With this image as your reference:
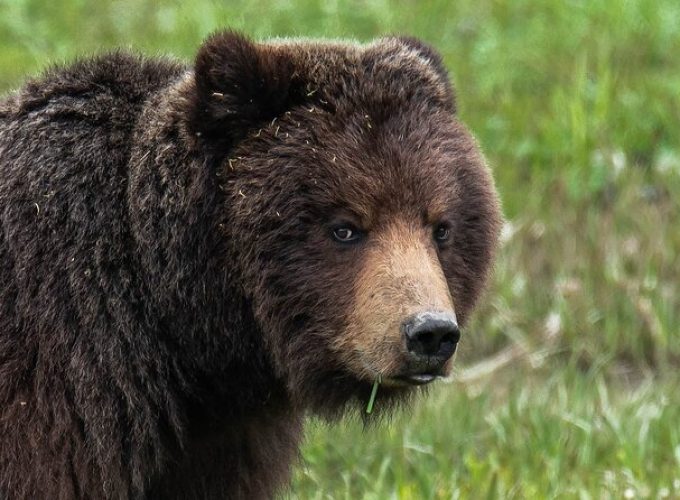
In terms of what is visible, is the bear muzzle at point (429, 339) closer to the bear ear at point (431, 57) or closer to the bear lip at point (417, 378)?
the bear lip at point (417, 378)

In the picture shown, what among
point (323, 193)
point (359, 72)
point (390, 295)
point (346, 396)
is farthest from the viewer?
point (346, 396)

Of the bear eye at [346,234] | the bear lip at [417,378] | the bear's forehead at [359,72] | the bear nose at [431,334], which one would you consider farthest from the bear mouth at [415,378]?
the bear's forehead at [359,72]

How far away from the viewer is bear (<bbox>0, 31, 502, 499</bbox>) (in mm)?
4906

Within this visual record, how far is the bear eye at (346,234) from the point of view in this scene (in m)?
5.02

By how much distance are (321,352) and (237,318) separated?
0.35 m

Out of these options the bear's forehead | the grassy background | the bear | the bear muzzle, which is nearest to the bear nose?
the bear muzzle

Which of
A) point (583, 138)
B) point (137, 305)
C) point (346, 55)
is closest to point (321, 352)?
point (137, 305)

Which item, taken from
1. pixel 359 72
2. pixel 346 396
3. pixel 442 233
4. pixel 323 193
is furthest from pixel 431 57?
pixel 346 396

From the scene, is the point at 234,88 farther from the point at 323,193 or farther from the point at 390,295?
the point at 390,295

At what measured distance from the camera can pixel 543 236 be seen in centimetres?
934

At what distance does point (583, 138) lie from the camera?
966 cm

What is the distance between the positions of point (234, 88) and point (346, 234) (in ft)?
2.26

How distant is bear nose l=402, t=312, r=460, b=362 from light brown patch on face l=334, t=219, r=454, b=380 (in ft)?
0.10

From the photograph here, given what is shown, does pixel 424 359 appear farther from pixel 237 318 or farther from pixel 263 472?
pixel 263 472
